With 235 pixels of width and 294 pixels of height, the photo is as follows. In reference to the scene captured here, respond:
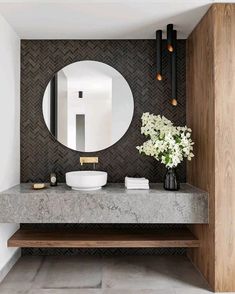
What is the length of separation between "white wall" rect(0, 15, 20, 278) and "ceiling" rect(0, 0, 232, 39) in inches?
7.3

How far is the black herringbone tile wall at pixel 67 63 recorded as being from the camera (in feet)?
11.4

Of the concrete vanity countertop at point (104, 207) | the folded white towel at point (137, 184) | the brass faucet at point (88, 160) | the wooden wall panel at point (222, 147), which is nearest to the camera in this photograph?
the wooden wall panel at point (222, 147)

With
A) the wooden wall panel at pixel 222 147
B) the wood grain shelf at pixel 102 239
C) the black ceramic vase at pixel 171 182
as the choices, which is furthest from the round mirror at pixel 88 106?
the wooden wall panel at pixel 222 147

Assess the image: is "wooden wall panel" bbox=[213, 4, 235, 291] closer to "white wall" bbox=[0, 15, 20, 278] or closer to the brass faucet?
the brass faucet

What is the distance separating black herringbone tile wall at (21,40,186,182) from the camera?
11.4ft

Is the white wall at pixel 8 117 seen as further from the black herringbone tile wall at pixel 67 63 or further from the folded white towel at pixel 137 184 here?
the folded white towel at pixel 137 184

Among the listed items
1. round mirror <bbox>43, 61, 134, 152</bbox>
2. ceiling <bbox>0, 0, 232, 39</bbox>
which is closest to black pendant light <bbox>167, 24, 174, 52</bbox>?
ceiling <bbox>0, 0, 232, 39</bbox>

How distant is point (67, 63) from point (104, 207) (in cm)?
164

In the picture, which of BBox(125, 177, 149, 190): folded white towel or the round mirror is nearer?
BBox(125, 177, 149, 190): folded white towel

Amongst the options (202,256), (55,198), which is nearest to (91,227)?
(55,198)

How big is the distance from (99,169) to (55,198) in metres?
0.81

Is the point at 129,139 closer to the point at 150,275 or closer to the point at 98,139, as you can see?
the point at 98,139

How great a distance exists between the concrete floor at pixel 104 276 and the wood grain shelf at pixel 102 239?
275mm

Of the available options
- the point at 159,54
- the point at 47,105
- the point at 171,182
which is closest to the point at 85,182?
the point at 171,182
